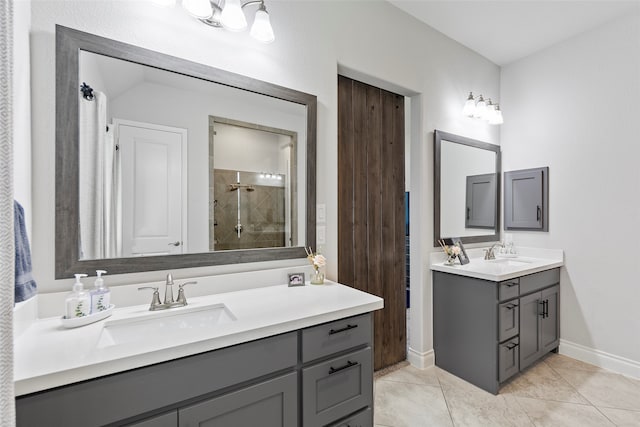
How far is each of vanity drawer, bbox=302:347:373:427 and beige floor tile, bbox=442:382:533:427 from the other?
0.91m

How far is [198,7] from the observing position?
Result: 1.36 meters

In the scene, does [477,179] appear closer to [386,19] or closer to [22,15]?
[386,19]

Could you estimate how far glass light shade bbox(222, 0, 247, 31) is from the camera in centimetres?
141

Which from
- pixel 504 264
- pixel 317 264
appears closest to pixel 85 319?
pixel 317 264

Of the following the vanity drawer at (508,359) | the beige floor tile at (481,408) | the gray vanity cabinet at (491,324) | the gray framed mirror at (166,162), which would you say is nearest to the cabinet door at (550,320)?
the gray vanity cabinet at (491,324)

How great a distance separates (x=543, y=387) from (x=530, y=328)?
405 mm

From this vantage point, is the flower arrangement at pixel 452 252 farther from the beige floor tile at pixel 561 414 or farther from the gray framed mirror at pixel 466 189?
the beige floor tile at pixel 561 414

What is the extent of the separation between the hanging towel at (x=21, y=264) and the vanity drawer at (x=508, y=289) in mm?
2425

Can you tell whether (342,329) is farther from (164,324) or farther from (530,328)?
(530,328)

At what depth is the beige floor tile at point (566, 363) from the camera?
2428 mm

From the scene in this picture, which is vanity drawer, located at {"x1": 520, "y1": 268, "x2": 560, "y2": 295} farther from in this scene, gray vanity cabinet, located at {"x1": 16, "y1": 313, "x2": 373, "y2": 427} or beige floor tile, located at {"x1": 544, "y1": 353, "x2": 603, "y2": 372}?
gray vanity cabinet, located at {"x1": 16, "y1": 313, "x2": 373, "y2": 427}

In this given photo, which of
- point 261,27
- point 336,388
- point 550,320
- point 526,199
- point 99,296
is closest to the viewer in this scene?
point 99,296

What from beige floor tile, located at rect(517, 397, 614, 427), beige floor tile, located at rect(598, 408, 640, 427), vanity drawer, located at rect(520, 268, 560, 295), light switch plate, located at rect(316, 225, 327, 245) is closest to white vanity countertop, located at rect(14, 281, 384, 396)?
light switch plate, located at rect(316, 225, 327, 245)

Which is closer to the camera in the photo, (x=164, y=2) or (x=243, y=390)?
(x=243, y=390)
